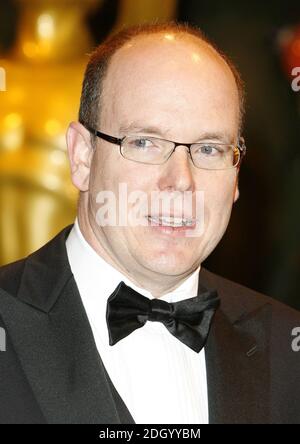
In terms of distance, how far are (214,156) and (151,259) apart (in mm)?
320

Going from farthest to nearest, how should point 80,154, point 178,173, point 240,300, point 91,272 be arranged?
point 240,300, point 80,154, point 91,272, point 178,173

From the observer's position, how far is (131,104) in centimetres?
270

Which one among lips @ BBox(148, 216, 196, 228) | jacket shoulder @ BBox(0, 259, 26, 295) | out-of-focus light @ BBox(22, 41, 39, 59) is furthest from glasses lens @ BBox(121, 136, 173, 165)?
out-of-focus light @ BBox(22, 41, 39, 59)

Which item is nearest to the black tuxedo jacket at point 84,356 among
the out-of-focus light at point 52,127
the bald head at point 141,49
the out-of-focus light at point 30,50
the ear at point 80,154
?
the ear at point 80,154

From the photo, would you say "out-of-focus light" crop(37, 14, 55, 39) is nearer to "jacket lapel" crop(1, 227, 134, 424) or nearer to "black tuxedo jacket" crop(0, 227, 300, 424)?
"black tuxedo jacket" crop(0, 227, 300, 424)

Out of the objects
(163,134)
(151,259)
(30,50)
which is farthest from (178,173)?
(30,50)

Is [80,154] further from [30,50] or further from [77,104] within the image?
[30,50]

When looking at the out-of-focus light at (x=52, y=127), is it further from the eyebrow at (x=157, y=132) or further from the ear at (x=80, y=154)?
the eyebrow at (x=157, y=132)

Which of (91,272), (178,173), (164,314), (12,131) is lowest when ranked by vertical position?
(164,314)

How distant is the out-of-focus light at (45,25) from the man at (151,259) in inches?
104

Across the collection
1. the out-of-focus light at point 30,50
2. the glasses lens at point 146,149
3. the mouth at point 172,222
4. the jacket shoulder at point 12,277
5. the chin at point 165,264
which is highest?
the out-of-focus light at point 30,50

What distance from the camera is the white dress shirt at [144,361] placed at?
2.62 m

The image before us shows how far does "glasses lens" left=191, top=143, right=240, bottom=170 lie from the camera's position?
2711 millimetres

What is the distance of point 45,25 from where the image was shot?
545 centimetres
